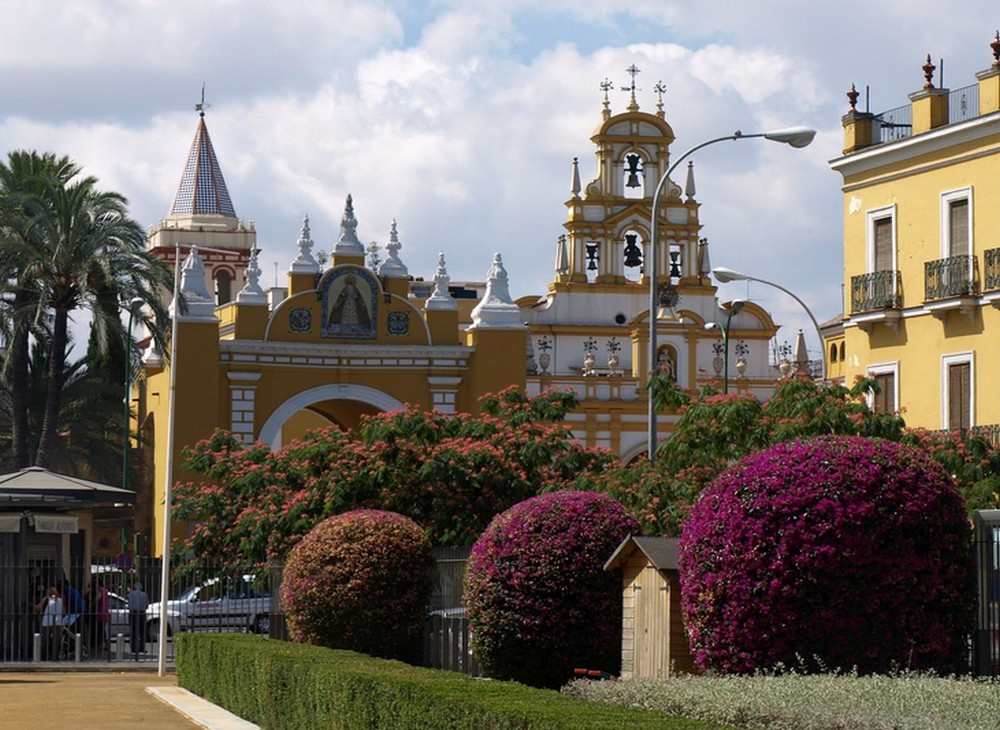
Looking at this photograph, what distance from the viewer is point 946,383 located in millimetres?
36844

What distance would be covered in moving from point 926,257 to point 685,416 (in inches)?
374

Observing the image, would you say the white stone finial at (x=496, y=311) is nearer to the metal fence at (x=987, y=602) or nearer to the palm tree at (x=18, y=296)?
the palm tree at (x=18, y=296)

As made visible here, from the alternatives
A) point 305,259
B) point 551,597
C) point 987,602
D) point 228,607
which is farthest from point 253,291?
point 987,602

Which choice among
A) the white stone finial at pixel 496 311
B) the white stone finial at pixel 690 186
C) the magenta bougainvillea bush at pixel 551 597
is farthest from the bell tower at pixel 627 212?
the magenta bougainvillea bush at pixel 551 597

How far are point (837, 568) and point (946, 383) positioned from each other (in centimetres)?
1856

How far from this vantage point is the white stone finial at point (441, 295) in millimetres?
58594

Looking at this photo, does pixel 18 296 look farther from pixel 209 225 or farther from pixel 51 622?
pixel 209 225

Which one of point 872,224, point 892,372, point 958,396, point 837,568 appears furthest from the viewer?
point 872,224

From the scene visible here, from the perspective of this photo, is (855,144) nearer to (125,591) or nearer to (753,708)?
(125,591)

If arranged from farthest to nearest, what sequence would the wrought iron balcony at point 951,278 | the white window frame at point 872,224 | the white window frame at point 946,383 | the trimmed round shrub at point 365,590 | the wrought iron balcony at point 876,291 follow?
1. the white window frame at point 872,224
2. the wrought iron balcony at point 876,291
3. the white window frame at point 946,383
4. the wrought iron balcony at point 951,278
5. the trimmed round shrub at point 365,590

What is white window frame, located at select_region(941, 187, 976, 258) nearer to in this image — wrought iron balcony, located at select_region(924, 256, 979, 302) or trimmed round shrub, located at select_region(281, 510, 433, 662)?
wrought iron balcony, located at select_region(924, 256, 979, 302)

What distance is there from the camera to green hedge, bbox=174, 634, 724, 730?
45.0 ft

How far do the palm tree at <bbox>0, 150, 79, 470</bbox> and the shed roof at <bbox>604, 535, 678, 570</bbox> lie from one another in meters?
24.9

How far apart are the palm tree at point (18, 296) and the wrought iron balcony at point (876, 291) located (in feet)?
59.6
